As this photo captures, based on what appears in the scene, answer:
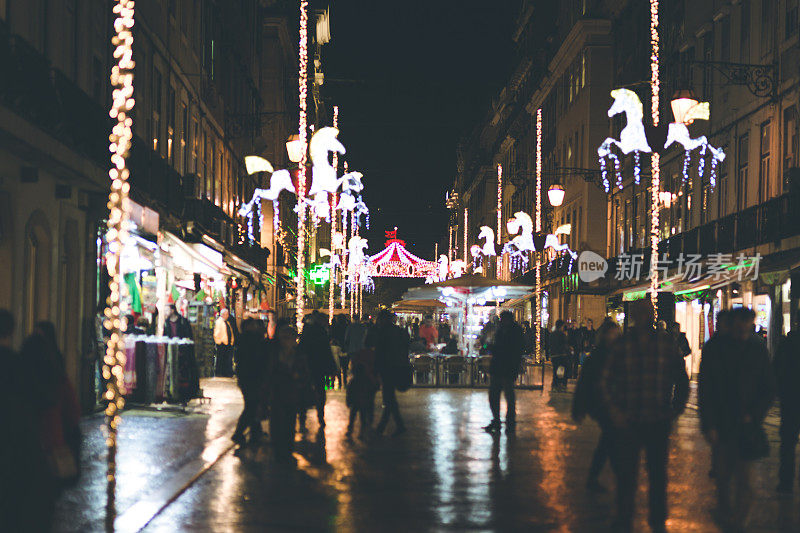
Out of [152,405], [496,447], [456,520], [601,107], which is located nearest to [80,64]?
[152,405]

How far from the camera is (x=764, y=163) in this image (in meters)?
30.6

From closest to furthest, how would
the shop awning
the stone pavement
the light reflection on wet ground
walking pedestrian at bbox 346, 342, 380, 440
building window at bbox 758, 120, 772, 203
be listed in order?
the light reflection on wet ground → the stone pavement → walking pedestrian at bbox 346, 342, 380, 440 → the shop awning → building window at bbox 758, 120, 772, 203

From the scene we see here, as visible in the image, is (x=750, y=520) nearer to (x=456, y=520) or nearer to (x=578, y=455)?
(x=456, y=520)

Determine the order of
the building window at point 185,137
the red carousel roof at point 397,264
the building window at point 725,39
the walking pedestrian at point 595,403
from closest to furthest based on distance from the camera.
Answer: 1. the walking pedestrian at point 595,403
2. the building window at point 185,137
3. the building window at point 725,39
4. the red carousel roof at point 397,264

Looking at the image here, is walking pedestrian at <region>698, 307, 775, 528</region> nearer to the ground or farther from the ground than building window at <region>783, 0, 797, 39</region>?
nearer to the ground

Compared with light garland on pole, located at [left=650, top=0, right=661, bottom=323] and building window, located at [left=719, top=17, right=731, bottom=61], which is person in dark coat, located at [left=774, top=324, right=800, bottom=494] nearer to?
light garland on pole, located at [left=650, top=0, right=661, bottom=323]

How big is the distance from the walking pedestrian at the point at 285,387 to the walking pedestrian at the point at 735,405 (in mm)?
5871

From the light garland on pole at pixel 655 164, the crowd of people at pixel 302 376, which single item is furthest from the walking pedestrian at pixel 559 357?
the crowd of people at pixel 302 376

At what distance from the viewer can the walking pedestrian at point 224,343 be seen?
106 ft

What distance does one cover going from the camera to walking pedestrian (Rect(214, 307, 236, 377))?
3222cm

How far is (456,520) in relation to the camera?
9836mm

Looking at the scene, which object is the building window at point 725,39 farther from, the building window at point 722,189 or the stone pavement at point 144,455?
the stone pavement at point 144,455

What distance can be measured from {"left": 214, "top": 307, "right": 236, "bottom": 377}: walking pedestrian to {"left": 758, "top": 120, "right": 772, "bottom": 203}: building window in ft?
46.7

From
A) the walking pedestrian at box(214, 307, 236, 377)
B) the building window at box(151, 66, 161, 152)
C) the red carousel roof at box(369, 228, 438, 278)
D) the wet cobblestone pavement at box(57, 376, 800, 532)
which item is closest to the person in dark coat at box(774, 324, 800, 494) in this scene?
the wet cobblestone pavement at box(57, 376, 800, 532)
